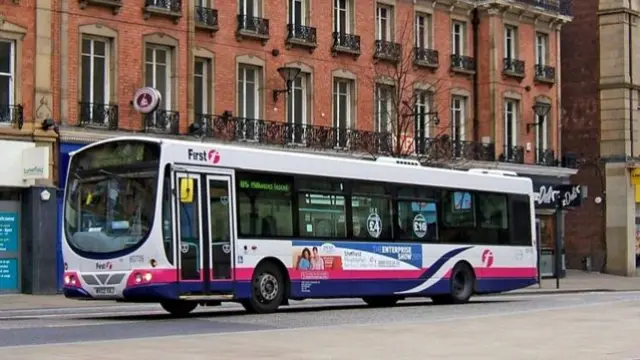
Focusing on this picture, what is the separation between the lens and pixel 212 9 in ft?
115

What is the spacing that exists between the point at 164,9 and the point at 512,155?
59.7 ft

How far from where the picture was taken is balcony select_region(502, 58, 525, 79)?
45737mm

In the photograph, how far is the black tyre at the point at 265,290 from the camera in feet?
68.2

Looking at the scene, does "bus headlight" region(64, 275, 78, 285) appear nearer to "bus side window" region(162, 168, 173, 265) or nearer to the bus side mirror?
"bus side window" region(162, 168, 173, 265)

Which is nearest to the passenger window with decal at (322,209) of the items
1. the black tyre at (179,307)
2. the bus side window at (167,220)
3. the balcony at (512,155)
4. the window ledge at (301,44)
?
the black tyre at (179,307)

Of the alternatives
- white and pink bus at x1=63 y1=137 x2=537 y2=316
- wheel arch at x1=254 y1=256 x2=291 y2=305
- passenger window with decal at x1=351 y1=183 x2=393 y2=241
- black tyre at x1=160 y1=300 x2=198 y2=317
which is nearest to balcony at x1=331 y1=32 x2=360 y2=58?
white and pink bus at x1=63 y1=137 x2=537 y2=316

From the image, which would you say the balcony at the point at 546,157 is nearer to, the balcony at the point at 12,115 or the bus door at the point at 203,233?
the balcony at the point at 12,115

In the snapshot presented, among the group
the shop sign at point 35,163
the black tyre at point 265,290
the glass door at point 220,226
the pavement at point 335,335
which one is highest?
the shop sign at point 35,163

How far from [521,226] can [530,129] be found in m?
20.3

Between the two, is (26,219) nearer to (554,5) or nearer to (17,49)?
(17,49)

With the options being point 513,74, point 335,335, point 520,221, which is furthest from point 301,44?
point 335,335

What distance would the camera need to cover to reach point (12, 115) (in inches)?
1169

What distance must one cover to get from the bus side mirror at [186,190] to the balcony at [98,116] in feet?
40.6

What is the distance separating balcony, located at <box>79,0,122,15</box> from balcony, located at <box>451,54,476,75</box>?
15.9 m
